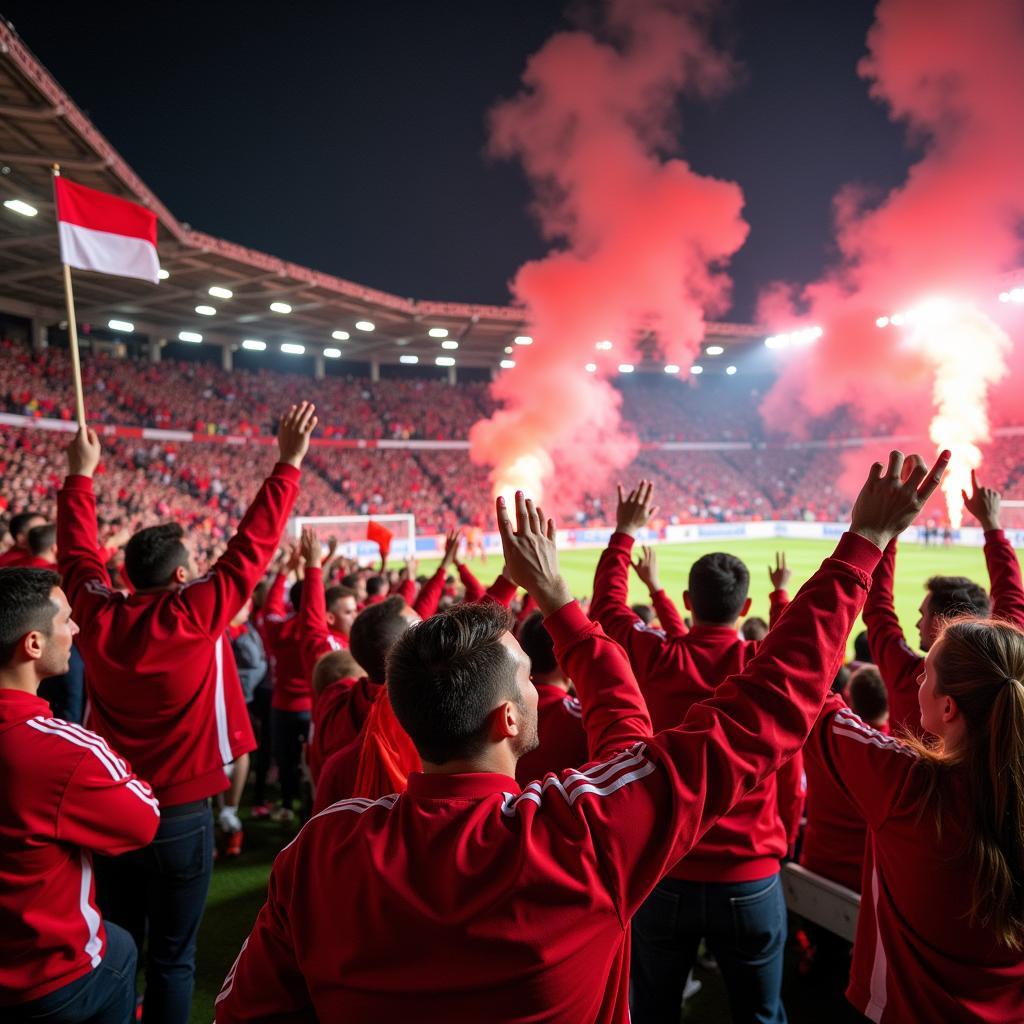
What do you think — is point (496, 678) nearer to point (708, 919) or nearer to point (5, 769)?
point (5, 769)

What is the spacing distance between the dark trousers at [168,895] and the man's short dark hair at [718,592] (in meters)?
2.58

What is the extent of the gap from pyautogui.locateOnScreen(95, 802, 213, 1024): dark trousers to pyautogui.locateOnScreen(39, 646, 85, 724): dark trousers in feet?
8.71

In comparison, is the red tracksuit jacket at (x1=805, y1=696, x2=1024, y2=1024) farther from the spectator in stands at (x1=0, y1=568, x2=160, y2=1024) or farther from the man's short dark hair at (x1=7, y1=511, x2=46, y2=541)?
the man's short dark hair at (x1=7, y1=511, x2=46, y2=541)

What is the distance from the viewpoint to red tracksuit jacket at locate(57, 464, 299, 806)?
3.29 metres

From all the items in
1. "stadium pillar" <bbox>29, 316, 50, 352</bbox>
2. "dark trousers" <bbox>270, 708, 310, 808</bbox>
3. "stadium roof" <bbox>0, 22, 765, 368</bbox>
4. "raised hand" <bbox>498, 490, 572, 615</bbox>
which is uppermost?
"stadium roof" <bbox>0, 22, 765, 368</bbox>

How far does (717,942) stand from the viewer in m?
2.95

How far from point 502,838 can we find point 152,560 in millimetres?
2714

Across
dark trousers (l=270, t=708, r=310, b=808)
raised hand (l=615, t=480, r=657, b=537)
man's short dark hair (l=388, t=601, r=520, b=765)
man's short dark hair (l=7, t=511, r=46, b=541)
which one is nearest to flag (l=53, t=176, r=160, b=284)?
man's short dark hair (l=7, t=511, r=46, b=541)

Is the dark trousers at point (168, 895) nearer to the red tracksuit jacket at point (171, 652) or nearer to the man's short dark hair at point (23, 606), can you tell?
the red tracksuit jacket at point (171, 652)

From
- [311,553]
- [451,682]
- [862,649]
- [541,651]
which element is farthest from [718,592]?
[862,649]

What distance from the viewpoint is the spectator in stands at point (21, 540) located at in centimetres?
609

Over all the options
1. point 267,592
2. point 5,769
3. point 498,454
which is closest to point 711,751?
point 5,769

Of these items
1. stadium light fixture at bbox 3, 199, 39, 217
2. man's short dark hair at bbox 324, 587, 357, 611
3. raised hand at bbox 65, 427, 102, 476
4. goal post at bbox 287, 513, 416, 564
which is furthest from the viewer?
goal post at bbox 287, 513, 416, 564

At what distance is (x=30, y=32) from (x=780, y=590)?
40841 mm
